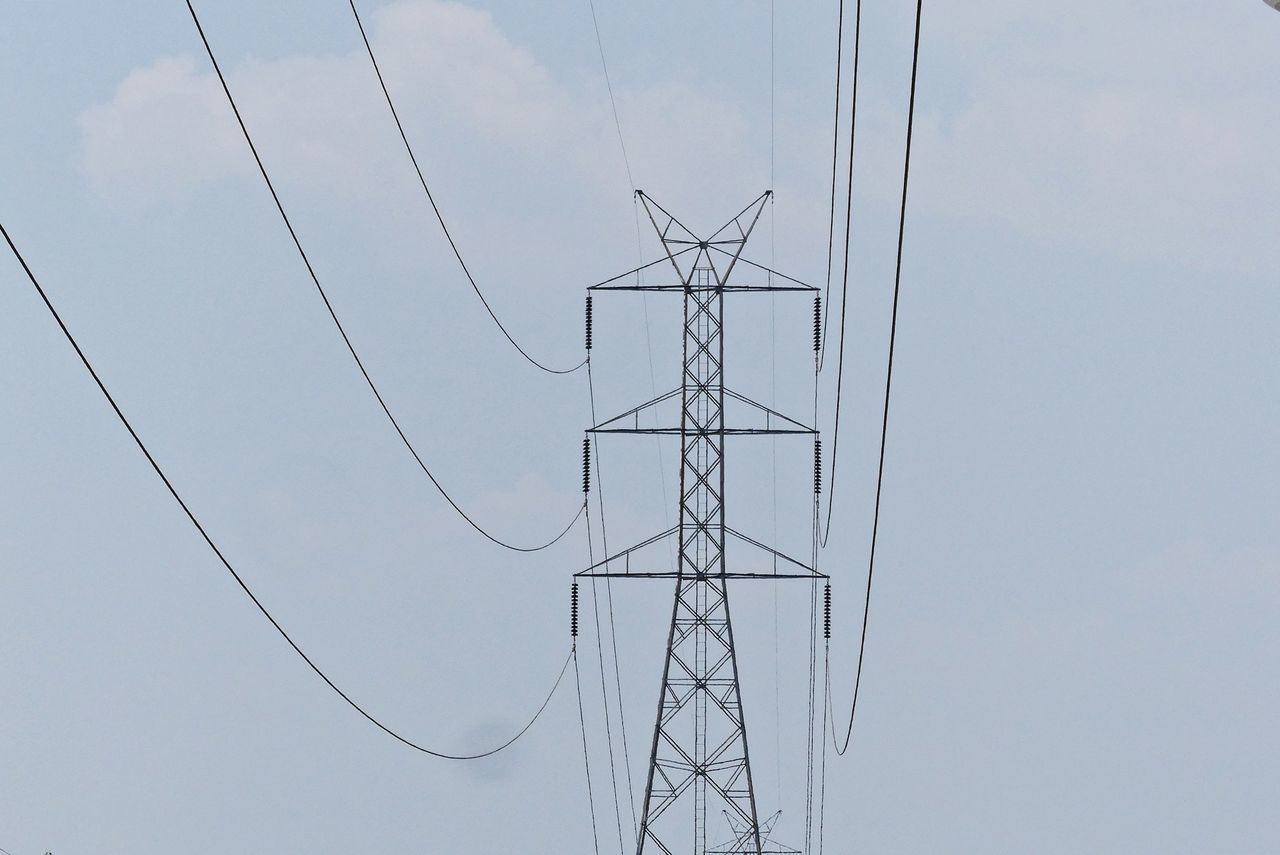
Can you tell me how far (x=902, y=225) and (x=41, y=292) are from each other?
689cm

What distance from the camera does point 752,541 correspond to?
39.9 m

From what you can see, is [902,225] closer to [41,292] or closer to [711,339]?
[41,292]

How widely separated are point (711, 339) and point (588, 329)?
357 centimetres

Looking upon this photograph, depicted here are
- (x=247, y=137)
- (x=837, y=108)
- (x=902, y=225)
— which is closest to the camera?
(x=902, y=225)

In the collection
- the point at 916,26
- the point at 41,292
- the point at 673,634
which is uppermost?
the point at 673,634

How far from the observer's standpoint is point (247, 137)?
1961 cm

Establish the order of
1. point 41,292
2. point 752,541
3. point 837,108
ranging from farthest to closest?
1. point 752,541
2. point 837,108
3. point 41,292

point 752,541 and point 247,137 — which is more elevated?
point 752,541

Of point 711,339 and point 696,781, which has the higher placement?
point 711,339

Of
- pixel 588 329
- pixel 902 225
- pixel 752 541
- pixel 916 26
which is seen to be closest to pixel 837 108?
pixel 902 225

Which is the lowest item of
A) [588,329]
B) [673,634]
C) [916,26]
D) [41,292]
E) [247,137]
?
[41,292]

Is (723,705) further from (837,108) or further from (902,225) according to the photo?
(902,225)

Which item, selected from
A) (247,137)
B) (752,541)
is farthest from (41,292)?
(752,541)

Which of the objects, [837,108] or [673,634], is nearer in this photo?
[837,108]
